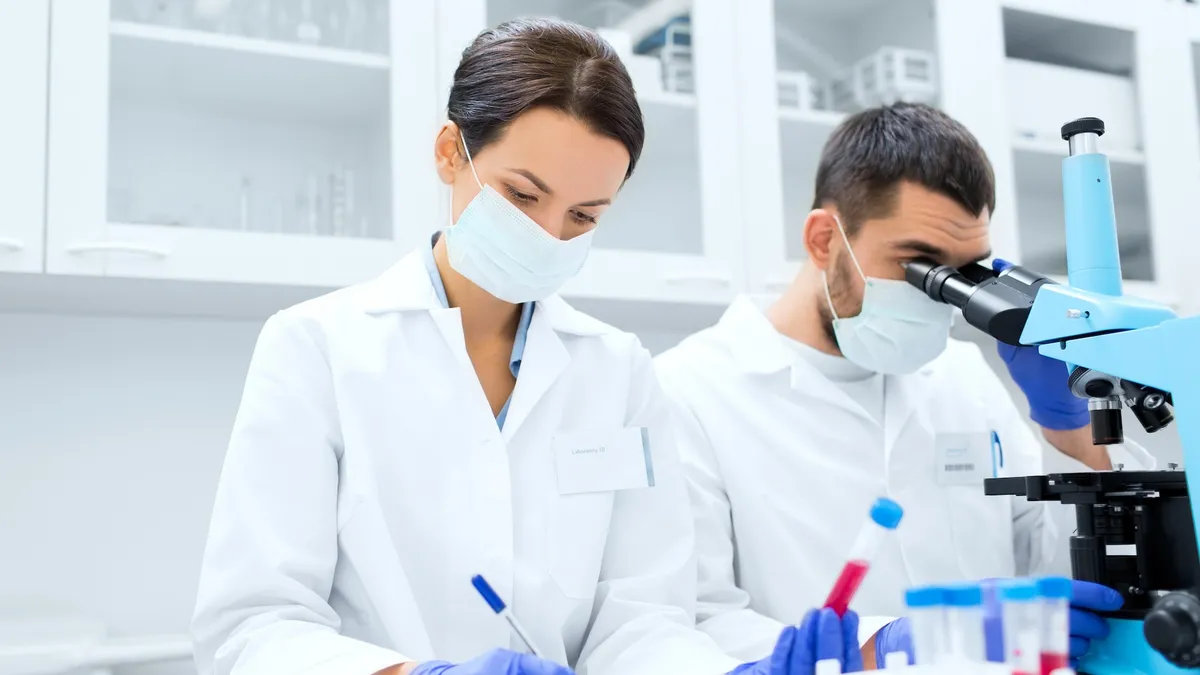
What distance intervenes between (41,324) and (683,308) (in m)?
1.22

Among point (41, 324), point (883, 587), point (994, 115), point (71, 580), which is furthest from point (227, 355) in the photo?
point (994, 115)

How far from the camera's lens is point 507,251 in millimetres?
1217

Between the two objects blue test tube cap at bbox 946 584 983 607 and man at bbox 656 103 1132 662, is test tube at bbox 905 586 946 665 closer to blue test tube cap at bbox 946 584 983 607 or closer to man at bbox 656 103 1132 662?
blue test tube cap at bbox 946 584 983 607

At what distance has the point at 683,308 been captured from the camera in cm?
209

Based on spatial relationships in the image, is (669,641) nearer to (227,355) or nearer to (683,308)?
(683,308)

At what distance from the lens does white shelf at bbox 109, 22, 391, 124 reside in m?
1.71

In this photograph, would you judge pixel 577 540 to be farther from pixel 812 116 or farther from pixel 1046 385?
pixel 812 116

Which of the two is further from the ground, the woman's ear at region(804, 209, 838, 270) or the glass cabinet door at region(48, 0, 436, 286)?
the glass cabinet door at region(48, 0, 436, 286)

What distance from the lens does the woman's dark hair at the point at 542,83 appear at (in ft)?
3.85

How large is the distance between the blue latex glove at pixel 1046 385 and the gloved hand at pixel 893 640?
688 mm

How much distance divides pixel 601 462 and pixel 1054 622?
25.2 inches

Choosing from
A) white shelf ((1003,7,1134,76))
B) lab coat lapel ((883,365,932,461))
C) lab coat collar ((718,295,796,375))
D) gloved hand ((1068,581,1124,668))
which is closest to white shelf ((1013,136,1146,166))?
white shelf ((1003,7,1134,76))

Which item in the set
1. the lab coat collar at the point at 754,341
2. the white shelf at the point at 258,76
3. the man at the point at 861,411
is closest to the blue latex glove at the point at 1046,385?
the man at the point at 861,411

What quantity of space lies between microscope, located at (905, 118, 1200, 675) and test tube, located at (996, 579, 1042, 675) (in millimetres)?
90
